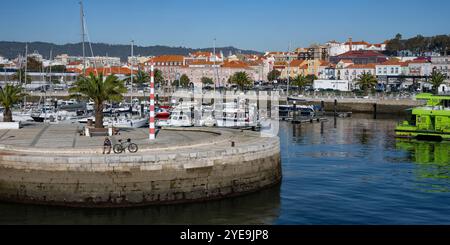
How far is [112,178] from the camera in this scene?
25484 millimetres

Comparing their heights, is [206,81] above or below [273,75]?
below

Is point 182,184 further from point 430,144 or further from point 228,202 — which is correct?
point 430,144

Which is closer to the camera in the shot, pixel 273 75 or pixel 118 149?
pixel 118 149

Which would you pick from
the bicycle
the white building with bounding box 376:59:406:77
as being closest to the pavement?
the bicycle

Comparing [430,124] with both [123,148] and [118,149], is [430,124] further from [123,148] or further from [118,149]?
[118,149]

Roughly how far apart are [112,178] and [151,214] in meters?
2.27

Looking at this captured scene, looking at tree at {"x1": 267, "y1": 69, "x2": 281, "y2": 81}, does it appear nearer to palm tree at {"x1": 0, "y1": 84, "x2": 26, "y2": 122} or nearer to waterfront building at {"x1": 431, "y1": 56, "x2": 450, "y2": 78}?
waterfront building at {"x1": 431, "y1": 56, "x2": 450, "y2": 78}

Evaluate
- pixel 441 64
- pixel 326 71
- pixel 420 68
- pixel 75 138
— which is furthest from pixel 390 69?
pixel 75 138

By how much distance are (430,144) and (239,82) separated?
253 ft

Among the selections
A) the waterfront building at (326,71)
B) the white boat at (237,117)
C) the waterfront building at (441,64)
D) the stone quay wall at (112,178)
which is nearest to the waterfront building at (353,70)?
the waterfront building at (326,71)

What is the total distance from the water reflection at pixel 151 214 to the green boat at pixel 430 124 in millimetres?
31346

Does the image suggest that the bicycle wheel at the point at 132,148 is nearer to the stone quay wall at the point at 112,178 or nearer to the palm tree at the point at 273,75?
the stone quay wall at the point at 112,178

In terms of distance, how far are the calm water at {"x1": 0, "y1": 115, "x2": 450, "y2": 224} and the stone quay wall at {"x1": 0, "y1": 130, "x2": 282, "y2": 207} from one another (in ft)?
1.63

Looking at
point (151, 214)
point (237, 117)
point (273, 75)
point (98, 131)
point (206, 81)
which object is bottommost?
point (151, 214)
